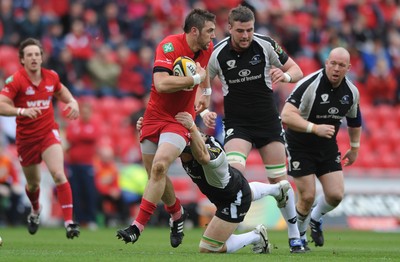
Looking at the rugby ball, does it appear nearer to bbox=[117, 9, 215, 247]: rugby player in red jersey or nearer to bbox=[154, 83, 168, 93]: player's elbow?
bbox=[117, 9, 215, 247]: rugby player in red jersey

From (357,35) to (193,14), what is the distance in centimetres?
1758

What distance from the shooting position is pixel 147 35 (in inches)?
970

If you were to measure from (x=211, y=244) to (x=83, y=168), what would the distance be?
904cm

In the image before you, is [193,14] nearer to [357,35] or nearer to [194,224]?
[194,224]

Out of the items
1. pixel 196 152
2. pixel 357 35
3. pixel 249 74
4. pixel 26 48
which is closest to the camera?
pixel 196 152

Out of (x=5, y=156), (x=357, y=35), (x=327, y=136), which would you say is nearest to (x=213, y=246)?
(x=327, y=136)

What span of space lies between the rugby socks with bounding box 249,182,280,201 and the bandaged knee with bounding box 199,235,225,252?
685 millimetres

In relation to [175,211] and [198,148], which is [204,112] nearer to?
[175,211]

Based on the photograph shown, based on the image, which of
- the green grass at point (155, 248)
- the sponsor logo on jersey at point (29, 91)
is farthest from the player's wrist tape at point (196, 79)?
the sponsor logo on jersey at point (29, 91)

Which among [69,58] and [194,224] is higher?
[69,58]

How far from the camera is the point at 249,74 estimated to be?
42.1 ft

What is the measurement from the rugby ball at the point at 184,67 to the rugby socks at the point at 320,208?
10.4ft

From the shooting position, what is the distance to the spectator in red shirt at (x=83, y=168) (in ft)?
66.0

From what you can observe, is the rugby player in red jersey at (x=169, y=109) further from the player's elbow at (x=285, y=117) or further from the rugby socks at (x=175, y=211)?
the player's elbow at (x=285, y=117)
